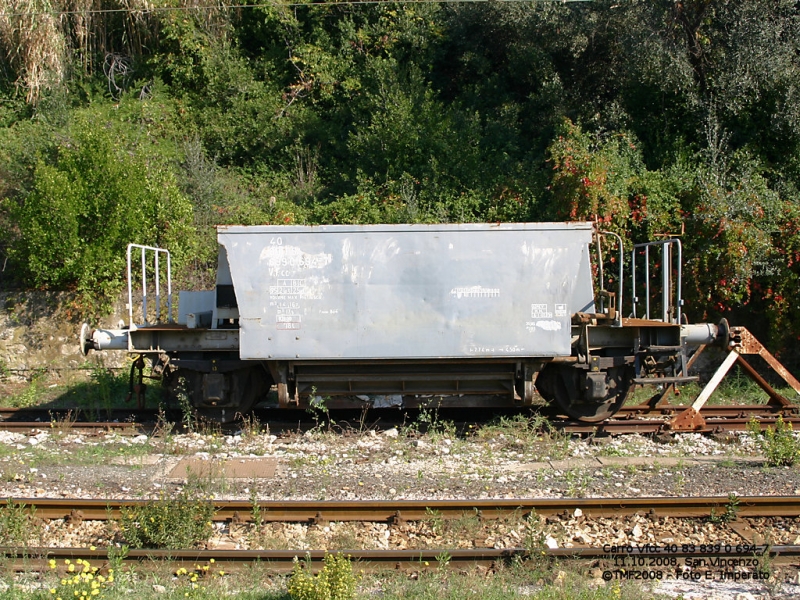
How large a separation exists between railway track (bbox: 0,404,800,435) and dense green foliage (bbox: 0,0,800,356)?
3.15 m

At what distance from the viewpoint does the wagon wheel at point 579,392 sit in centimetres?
973

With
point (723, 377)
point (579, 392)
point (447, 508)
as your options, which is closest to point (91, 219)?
point (579, 392)

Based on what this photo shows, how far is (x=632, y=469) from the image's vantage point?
799 centimetres

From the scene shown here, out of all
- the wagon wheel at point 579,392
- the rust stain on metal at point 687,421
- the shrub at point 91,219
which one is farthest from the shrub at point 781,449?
the shrub at point 91,219

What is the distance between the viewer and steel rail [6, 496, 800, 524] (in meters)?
6.54

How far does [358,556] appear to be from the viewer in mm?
5812

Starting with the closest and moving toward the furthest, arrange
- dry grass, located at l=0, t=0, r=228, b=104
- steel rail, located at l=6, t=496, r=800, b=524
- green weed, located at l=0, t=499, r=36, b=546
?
green weed, located at l=0, t=499, r=36, b=546 < steel rail, located at l=6, t=496, r=800, b=524 < dry grass, located at l=0, t=0, r=228, b=104

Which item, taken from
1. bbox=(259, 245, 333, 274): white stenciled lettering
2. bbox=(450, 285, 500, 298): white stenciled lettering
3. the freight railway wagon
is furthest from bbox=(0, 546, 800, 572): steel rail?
bbox=(259, 245, 333, 274): white stenciled lettering

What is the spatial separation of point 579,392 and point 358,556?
4.86 m

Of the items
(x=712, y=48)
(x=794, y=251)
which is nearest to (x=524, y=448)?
(x=794, y=251)

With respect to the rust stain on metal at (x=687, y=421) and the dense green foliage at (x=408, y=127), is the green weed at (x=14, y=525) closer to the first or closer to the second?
the rust stain on metal at (x=687, y=421)

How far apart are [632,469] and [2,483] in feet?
22.6

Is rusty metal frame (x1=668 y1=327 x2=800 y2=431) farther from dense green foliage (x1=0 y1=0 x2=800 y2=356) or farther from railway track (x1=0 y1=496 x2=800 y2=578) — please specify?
railway track (x1=0 y1=496 x2=800 y2=578)

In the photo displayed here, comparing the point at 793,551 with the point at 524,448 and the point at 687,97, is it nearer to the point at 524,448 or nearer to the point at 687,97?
the point at 524,448
